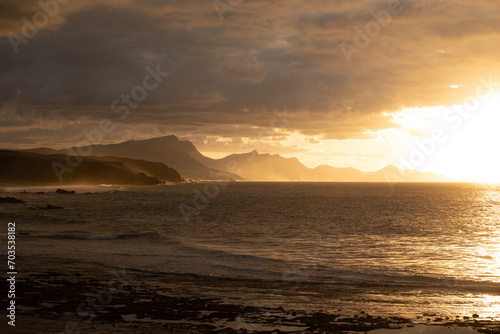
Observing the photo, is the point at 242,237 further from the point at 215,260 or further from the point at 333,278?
the point at 333,278

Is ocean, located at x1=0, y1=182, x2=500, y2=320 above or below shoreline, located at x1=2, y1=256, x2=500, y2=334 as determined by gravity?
below

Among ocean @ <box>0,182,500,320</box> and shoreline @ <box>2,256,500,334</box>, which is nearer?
shoreline @ <box>2,256,500,334</box>

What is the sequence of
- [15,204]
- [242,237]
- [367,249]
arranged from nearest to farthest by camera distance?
[367,249] < [242,237] < [15,204]

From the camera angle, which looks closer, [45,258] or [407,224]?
[45,258]

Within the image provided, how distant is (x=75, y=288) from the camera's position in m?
23.4

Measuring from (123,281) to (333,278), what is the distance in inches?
531

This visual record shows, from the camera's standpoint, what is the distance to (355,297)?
2366cm

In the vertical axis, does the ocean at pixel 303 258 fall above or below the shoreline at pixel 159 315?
below

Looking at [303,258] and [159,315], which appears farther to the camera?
[303,258]

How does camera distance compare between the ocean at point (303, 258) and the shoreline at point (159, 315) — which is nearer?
the shoreline at point (159, 315)

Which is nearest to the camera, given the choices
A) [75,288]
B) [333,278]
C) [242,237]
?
[75,288]

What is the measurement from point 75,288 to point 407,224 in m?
56.9

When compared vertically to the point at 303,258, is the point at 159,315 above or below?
above

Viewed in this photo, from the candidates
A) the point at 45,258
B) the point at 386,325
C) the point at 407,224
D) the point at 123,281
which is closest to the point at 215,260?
the point at 123,281
